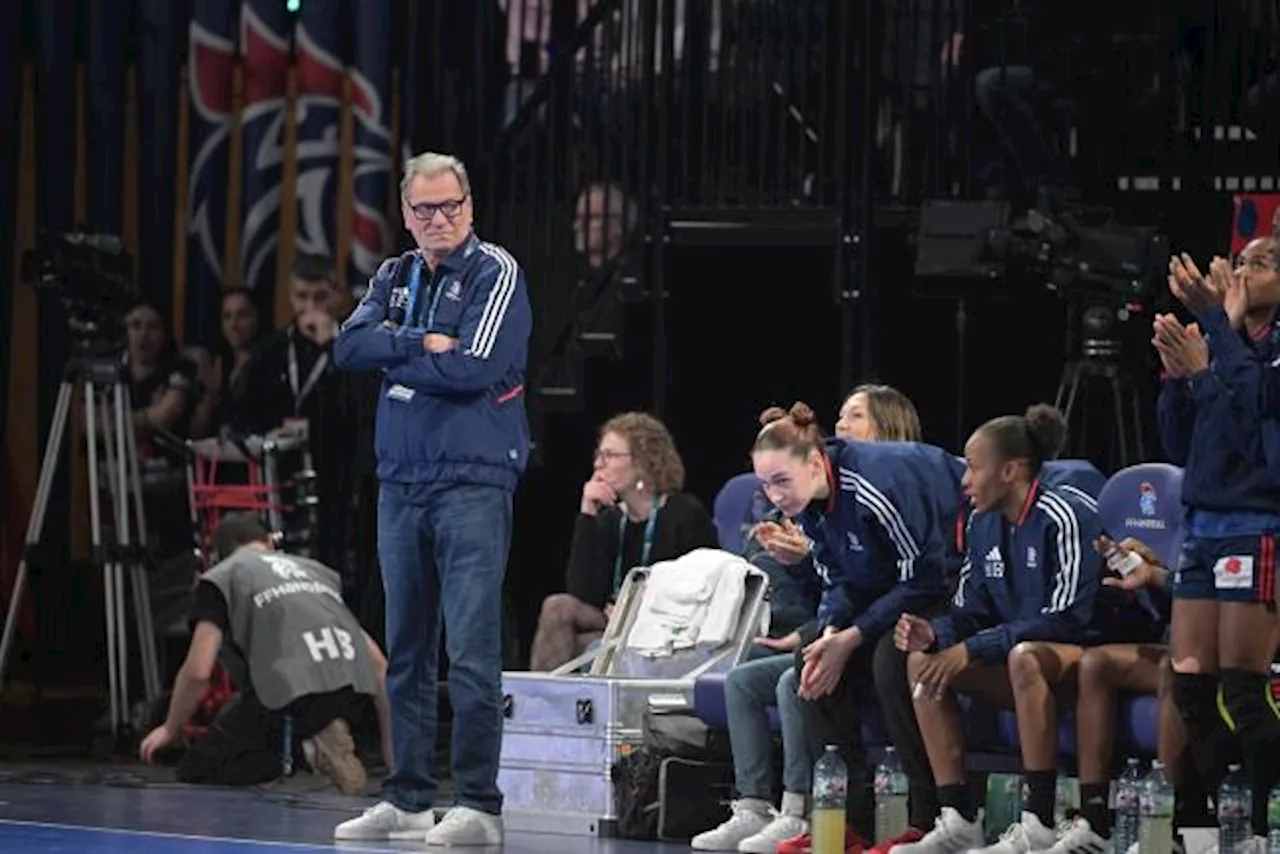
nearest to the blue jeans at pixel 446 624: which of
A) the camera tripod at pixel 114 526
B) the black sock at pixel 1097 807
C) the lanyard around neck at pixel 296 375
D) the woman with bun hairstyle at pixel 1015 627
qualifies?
the woman with bun hairstyle at pixel 1015 627

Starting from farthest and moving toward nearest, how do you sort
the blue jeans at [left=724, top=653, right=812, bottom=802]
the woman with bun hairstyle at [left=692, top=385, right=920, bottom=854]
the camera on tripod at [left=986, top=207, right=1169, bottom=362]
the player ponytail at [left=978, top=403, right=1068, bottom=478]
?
the camera on tripod at [left=986, top=207, right=1169, bottom=362]
the blue jeans at [left=724, top=653, right=812, bottom=802]
the woman with bun hairstyle at [left=692, top=385, right=920, bottom=854]
the player ponytail at [left=978, top=403, right=1068, bottom=478]

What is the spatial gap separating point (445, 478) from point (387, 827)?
975 mm

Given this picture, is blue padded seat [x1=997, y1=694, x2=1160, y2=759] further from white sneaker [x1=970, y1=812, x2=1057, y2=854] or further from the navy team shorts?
the navy team shorts

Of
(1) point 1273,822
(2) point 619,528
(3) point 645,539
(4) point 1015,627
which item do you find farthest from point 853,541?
(2) point 619,528

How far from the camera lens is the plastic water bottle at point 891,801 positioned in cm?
816

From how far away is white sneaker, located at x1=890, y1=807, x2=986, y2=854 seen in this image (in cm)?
791

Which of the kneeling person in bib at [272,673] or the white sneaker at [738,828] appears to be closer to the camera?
the white sneaker at [738,828]

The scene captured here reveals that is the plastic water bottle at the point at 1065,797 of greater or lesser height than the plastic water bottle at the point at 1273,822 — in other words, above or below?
below

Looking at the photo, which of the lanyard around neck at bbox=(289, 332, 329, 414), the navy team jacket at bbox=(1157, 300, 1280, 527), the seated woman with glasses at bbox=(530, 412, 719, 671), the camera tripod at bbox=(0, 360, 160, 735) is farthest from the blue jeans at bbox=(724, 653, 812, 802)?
the lanyard around neck at bbox=(289, 332, 329, 414)

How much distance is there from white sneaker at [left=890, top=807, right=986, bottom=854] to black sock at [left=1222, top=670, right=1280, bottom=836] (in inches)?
30.4

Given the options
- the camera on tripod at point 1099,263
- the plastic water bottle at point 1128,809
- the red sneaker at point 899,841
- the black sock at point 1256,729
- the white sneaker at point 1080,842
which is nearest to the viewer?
the black sock at point 1256,729

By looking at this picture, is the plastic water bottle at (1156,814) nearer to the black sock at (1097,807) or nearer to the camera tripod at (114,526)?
the black sock at (1097,807)

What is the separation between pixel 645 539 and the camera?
1030 cm

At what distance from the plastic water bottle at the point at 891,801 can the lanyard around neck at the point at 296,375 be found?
4342mm
